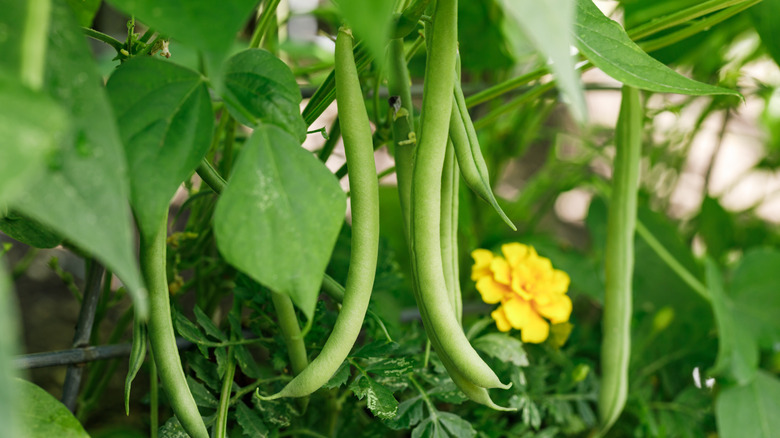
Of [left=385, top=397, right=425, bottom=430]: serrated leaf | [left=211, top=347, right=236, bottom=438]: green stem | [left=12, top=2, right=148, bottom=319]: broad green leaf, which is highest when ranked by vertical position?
[left=12, top=2, right=148, bottom=319]: broad green leaf

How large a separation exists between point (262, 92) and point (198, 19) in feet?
0.27

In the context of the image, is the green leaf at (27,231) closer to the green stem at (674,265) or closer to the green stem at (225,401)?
the green stem at (225,401)

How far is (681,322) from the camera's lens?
31.9 inches

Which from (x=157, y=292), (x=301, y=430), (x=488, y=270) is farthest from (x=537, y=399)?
(x=157, y=292)

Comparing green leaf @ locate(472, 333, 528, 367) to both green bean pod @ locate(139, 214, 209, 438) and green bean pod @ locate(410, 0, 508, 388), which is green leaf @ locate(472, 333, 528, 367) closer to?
green bean pod @ locate(410, 0, 508, 388)

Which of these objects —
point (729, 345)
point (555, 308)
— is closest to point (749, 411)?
point (729, 345)

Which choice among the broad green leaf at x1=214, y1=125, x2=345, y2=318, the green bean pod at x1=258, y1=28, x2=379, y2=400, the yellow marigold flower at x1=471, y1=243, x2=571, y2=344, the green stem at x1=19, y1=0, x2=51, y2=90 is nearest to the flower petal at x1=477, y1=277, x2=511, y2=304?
the yellow marigold flower at x1=471, y1=243, x2=571, y2=344

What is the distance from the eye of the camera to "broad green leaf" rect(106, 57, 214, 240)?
262 millimetres

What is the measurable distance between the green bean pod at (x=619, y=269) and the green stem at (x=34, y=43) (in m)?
0.52

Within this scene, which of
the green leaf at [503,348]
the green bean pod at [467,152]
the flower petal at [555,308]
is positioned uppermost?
the green bean pod at [467,152]

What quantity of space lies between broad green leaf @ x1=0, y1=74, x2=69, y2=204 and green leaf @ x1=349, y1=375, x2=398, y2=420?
29 cm

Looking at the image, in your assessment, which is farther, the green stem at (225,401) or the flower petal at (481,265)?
the flower petal at (481,265)

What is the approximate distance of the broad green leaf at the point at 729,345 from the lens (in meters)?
0.66

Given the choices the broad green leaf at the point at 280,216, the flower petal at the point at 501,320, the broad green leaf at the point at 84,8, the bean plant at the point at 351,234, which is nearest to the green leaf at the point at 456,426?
the bean plant at the point at 351,234
